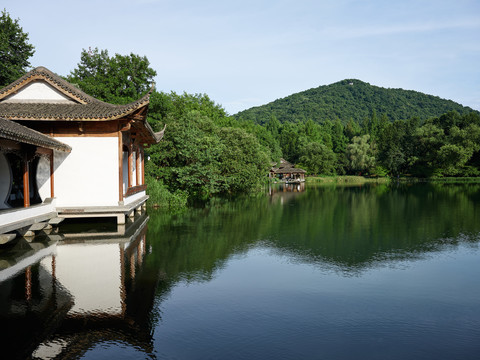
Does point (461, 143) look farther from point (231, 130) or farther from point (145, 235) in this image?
point (145, 235)

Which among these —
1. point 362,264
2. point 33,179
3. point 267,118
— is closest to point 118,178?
point 33,179

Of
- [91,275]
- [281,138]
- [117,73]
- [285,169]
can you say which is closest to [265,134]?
[285,169]

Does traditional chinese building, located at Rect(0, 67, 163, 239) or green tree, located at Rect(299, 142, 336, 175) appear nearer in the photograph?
traditional chinese building, located at Rect(0, 67, 163, 239)

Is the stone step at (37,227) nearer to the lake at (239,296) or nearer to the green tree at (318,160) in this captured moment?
the lake at (239,296)

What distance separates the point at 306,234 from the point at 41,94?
11.1 metres

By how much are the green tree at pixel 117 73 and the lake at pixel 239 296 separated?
21.0 metres

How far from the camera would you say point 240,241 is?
12383 millimetres

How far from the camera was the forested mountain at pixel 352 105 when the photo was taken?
126m

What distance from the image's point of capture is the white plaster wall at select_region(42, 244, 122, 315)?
6.18m

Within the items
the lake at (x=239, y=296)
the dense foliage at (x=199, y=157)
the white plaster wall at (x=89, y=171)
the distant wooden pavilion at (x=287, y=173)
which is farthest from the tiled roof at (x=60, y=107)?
the distant wooden pavilion at (x=287, y=173)

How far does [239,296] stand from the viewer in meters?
7.01

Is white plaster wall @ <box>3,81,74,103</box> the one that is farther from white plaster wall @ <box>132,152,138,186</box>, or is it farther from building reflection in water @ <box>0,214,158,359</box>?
building reflection in water @ <box>0,214,158,359</box>

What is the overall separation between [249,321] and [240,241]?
21.5ft

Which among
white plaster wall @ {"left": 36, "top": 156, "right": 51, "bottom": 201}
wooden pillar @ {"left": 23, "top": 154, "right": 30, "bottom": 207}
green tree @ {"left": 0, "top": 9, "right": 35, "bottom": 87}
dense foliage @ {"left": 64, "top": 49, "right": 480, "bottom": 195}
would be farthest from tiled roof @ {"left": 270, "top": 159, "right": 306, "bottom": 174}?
wooden pillar @ {"left": 23, "top": 154, "right": 30, "bottom": 207}
